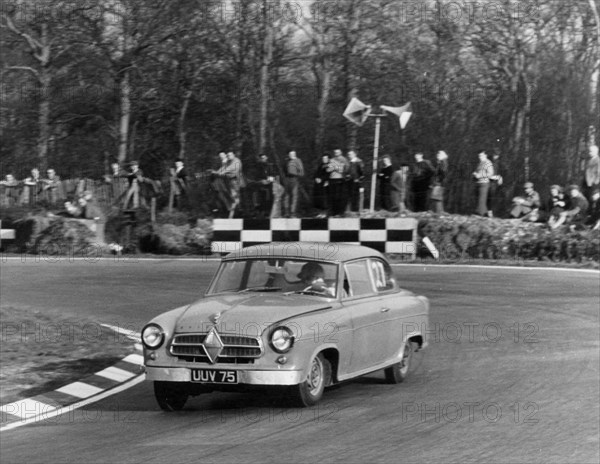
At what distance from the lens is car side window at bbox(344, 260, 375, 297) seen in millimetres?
8227

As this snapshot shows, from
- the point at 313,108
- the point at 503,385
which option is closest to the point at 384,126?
the point at 313,108

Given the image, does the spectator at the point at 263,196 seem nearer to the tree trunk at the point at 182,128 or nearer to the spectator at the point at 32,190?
the spectator at the point at 32,190

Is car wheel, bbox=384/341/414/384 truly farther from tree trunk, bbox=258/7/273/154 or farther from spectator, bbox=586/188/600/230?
tree trunk, bbox=258/7/273/154

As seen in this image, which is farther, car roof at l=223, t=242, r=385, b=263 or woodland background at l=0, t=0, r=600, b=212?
woodland background at l=0, t=0, r=600, b=212

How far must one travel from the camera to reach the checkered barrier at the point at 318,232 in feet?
48.1

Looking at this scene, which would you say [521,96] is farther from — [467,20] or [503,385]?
[503,385]

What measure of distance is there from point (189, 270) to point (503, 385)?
866cm

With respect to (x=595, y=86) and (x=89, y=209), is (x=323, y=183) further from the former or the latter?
(x=595, y=86)

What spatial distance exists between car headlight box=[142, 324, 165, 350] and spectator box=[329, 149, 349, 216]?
12180 mm

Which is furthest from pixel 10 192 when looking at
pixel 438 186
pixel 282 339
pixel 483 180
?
pixel 282 339

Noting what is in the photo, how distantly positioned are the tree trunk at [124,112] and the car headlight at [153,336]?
20048mm

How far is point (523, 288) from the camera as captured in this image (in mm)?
14414

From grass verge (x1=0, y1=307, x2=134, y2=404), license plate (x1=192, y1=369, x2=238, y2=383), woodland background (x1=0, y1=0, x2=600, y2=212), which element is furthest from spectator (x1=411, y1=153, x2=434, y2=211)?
license plate (x1=192, y1=369, x2=238, y2=383)

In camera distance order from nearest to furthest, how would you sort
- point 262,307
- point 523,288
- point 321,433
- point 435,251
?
point 321,433
point 262,307
point 523,288
point 435,251
